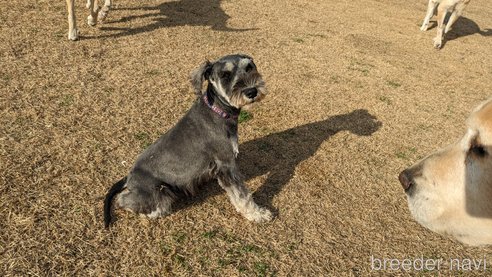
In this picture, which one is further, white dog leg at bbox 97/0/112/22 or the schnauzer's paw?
white dog leg at bbox 97/0/112/22

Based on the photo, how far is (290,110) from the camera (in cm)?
613

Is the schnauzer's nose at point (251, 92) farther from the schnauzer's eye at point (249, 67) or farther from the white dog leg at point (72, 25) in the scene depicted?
the white dog leg at point (72, 25)

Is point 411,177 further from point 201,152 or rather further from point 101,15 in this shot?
point 101,15

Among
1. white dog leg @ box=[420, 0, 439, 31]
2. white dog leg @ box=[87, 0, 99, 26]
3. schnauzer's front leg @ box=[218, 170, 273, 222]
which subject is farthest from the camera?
white dog leg @ box=[420, 0, 439, 31]

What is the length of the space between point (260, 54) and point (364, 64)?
2.39 m

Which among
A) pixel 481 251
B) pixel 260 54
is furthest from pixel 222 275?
pixel 260 54

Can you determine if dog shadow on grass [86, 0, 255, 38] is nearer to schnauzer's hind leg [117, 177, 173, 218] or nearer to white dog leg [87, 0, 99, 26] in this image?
white dog leg [87, 0, 99, 26]

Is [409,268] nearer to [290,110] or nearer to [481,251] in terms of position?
[481,251]

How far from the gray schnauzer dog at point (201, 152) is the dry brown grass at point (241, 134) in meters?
0.29

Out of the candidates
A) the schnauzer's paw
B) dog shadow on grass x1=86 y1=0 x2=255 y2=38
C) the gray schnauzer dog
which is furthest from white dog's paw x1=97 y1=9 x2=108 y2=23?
the schnauzer's paw

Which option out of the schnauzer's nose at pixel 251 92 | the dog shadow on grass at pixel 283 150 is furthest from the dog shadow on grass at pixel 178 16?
the schnauzer's nose at pixel 251 92

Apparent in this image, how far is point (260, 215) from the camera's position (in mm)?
4016

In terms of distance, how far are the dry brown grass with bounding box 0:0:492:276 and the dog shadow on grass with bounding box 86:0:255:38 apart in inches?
2.4

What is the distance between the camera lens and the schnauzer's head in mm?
3611
